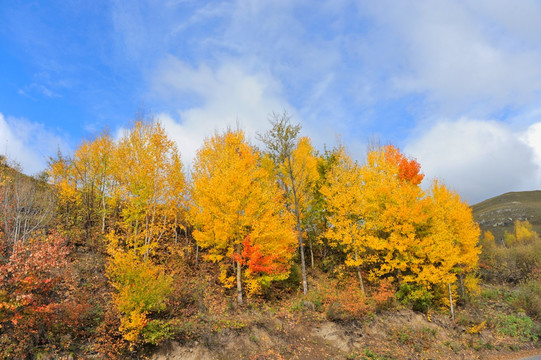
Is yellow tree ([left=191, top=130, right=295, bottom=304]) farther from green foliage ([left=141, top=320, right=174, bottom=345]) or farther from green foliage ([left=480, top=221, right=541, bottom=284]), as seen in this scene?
green foliage ([left=480, top=221, right=541, bottom=284])

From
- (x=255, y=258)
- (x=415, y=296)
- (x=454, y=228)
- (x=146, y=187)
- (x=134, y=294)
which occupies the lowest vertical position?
(x=415, y=296)

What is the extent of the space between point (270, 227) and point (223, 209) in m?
3.36

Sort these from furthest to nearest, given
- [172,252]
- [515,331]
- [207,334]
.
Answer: [515,331] → [172,252] → [207,334]

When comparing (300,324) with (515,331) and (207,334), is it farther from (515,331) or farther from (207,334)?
(515,331)

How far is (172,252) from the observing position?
2111cm

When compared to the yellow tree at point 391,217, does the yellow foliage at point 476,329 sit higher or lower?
lower

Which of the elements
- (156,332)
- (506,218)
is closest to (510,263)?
(156,332)

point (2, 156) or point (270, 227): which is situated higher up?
point (2, 156)

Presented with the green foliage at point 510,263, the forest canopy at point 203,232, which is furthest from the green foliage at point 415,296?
the green foliage at point 510,263

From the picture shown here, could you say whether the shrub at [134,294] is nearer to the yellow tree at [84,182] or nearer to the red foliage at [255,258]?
the red foliage at [255,258]

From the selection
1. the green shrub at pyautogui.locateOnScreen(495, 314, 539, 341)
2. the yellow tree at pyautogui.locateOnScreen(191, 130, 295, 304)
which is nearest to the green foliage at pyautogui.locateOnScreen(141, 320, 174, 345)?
the yellow tree at pyautogui.locateOnScreen(191, 130, 295, 304)

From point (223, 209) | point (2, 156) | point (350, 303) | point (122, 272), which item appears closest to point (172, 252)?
point (223, 209)

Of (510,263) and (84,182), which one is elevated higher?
(84,182)

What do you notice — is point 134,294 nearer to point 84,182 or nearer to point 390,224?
point 84,182
